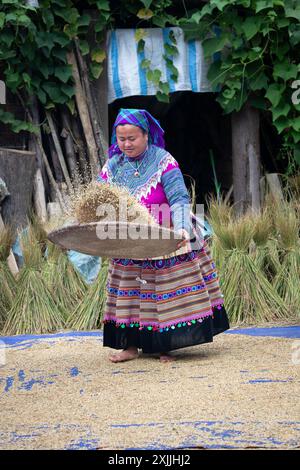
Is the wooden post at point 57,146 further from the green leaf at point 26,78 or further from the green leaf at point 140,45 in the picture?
the green leaf at point 140,45

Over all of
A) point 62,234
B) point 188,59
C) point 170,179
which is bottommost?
point 62,234

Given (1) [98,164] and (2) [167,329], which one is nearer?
(2) [167,329]

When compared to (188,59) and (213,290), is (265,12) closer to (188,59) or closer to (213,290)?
(188,59)

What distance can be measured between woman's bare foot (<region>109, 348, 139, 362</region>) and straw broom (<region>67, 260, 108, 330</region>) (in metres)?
1.24

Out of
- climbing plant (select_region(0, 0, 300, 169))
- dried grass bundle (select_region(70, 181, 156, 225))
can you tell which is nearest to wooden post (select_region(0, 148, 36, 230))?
climbing plant (select_region(0, 0, 300, 169))

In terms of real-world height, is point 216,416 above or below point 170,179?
below

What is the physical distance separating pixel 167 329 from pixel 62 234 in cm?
82

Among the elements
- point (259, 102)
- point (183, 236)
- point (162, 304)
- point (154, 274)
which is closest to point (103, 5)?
point (259, 102)

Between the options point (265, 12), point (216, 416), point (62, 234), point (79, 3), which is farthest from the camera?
point (79, 3)

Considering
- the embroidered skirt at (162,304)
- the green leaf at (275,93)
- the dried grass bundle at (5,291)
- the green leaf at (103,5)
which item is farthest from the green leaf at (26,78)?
the embroidered skirt at (162,304)

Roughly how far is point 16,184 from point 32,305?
4.84 ft

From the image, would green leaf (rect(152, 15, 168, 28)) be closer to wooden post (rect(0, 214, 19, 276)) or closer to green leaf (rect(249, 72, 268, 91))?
green leaf (rect(249, 72, 268, 91))

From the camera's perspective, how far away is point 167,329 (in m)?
4.46
